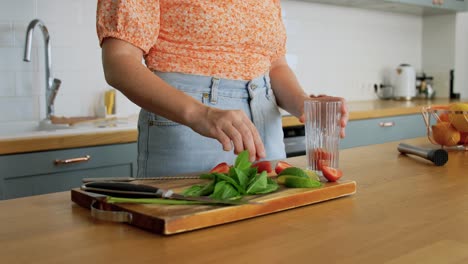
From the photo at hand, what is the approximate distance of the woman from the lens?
121 centimetres

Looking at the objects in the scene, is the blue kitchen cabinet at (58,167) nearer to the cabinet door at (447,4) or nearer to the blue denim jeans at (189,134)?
the blue denim jeans at (189,134)

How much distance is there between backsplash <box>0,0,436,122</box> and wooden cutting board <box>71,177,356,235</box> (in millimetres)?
1662

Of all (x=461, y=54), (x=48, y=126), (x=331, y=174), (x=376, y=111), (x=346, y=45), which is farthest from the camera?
(x=461, y=54)

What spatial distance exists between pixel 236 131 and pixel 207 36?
449mm

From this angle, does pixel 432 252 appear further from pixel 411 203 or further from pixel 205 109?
pixel 205 109

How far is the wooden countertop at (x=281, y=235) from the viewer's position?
733 millimetres

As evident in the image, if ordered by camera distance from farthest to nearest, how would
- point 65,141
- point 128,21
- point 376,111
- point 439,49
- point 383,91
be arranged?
point 439,49 < point 383,91 < point 376,111 < point 65,141 < point 128,21

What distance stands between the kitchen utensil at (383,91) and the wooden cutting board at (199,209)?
3.25 m

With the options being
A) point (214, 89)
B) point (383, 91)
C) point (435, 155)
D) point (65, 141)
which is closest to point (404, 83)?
point (383, 91)

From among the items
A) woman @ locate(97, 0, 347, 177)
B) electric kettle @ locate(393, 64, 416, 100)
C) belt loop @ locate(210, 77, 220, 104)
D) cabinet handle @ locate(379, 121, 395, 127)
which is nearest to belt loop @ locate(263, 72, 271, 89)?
woman @ locate(97, 0, 347, 177)

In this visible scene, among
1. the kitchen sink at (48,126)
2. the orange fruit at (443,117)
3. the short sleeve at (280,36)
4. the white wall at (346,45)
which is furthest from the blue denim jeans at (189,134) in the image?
the white wall at (346,45)

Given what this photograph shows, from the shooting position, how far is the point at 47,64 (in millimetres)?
2523

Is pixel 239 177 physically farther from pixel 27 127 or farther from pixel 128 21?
pixel 27 127

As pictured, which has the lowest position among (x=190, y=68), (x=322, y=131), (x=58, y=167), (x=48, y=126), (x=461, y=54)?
(x=58, y=167)
